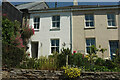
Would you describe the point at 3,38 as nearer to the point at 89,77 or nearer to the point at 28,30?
the point at 28,30

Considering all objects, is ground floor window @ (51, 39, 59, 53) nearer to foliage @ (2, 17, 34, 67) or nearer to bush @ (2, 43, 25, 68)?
foliage @ (2, 17, 34, 67)

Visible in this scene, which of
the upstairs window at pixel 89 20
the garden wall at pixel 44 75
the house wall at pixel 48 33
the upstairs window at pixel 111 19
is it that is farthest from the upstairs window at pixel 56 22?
the garden wall at pixel 44 75

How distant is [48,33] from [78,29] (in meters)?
3.17

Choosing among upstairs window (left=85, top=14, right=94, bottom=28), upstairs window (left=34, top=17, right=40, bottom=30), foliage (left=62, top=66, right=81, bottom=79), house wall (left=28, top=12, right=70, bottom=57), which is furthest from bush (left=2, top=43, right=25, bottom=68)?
upstairs window (left=85, top=14, right=94, bottom=28)

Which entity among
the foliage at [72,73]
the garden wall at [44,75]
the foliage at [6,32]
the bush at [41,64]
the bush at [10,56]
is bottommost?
the garden wall at [44,75]

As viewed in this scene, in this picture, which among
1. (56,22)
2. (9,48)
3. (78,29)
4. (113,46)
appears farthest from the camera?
(56,22)

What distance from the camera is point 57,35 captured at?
1173 centimetres

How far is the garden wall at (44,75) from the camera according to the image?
6.56 metres

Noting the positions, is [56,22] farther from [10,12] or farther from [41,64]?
[41,64]

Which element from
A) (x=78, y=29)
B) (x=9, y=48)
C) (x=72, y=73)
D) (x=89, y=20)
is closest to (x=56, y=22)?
(x=78, y=29)

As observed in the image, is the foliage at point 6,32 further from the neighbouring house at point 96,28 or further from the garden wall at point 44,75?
the neighbouring house at point 96,28

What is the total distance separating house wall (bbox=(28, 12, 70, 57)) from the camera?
1157 centimetres

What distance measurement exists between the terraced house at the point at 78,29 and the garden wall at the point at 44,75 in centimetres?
437

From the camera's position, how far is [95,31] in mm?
11289
